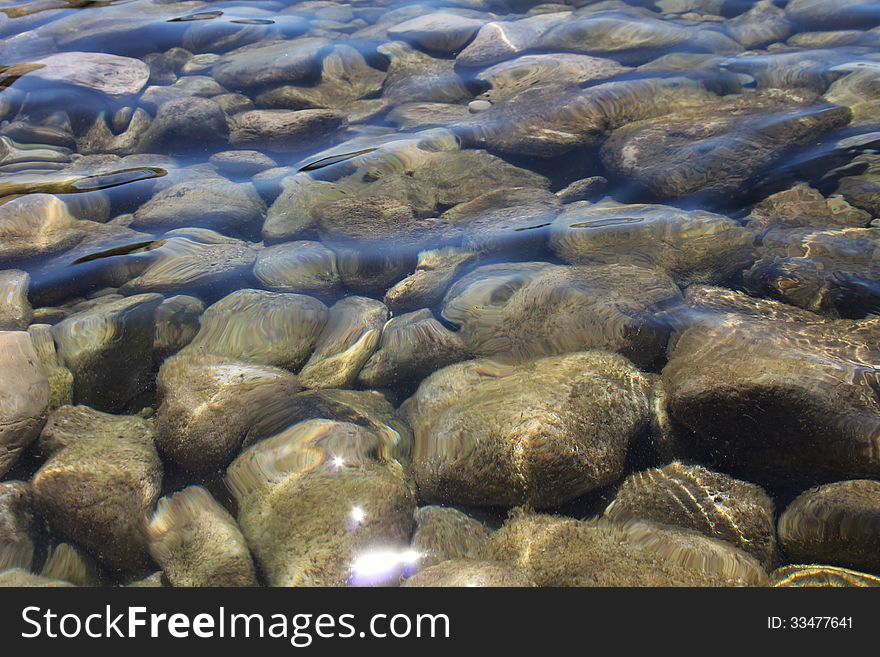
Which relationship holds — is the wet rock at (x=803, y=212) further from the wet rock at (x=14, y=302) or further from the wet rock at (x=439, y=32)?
the wet rock at (x=14, y=302)

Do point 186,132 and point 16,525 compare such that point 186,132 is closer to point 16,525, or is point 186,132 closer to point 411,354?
point 411,354

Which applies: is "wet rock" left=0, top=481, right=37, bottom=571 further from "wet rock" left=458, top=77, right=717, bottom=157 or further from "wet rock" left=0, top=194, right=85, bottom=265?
"wet rock" left=458, top=77, right=717, bottom=157

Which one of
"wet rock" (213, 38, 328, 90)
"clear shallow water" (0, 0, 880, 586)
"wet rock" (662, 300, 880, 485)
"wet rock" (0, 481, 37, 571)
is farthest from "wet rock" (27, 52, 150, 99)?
"wet rock" (662, 300, 880, 485)

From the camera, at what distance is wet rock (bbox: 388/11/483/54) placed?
6426 mm

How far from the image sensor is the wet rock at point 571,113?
4.64 m

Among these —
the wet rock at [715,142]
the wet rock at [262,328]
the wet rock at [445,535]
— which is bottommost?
the wet rock at [445,535]

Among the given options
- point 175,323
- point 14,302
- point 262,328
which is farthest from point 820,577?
point 14,302

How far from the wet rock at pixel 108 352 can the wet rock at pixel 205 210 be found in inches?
38.1

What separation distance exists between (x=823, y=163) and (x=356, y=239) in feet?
10.2

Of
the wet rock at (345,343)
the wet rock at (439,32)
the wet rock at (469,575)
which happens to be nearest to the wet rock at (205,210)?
the wet rock at (345,343)

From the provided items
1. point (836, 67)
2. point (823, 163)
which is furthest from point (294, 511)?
point (836, 67)

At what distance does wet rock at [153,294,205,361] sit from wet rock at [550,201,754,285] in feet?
7.01

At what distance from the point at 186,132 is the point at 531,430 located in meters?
4.13

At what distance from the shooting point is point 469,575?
2168 millimetres
